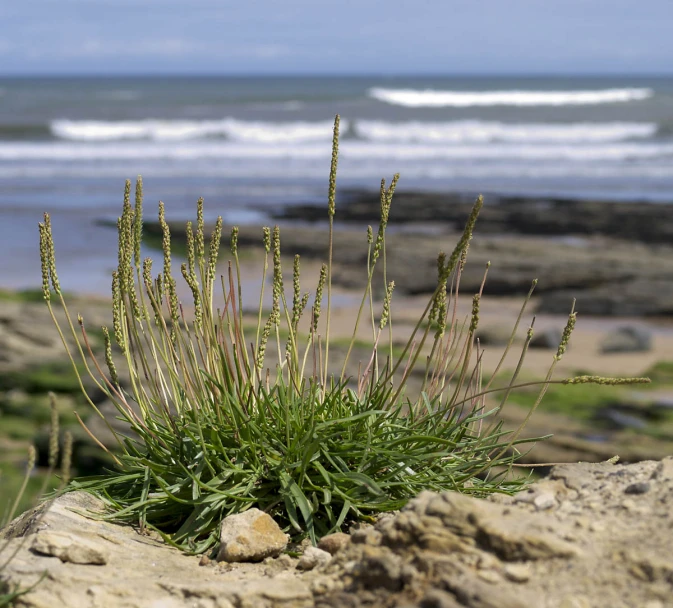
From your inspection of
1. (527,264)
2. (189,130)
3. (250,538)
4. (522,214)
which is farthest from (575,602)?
(189,130)

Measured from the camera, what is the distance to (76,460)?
21.6 feet

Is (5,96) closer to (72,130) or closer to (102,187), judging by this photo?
(72,130)

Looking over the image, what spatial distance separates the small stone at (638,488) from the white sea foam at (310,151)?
27854 millimetres

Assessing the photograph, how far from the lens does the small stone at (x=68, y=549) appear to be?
2336 mm

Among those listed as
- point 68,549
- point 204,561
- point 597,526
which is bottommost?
point 204,561

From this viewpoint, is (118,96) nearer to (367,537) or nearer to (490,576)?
(367,537)

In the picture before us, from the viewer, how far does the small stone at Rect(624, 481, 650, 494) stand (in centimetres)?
226

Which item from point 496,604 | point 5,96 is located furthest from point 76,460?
point 5,96

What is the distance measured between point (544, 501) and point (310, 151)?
29.9 meters

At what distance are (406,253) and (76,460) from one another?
30.7ft

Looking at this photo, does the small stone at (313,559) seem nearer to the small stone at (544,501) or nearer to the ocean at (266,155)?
the small stone at (544,501)

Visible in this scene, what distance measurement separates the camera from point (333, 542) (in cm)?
250

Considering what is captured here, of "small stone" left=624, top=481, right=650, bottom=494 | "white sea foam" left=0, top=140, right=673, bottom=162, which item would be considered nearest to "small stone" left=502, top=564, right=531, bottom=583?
"small stone" left=624, top=481, right=650, bottom=494

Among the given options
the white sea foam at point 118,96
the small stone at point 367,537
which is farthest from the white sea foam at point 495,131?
the small stone at point 367,537
